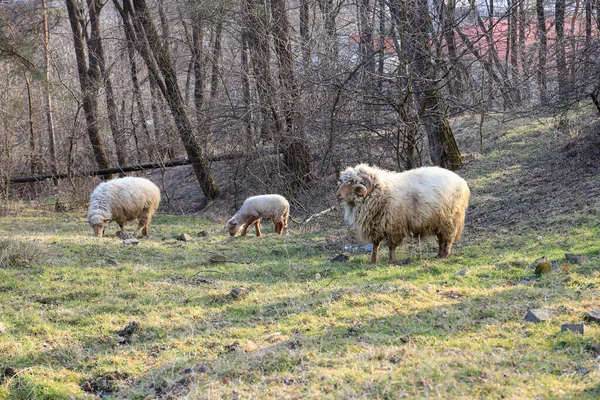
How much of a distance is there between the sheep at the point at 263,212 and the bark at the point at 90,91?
1016cm

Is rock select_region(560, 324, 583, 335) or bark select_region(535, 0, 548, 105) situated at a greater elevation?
bark select_region(535, 0, 548, 105)

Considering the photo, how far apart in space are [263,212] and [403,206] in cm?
515

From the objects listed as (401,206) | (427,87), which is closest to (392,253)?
(401,206)

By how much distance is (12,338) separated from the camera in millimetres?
6398

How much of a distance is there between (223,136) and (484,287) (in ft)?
43.6

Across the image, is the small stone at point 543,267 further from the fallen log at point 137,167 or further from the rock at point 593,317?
the fallen log at point 137,167

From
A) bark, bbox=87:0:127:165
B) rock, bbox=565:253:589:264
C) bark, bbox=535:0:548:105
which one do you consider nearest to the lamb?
rock, bbox=565:253:589:264

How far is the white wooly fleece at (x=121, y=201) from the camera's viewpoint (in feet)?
45.4

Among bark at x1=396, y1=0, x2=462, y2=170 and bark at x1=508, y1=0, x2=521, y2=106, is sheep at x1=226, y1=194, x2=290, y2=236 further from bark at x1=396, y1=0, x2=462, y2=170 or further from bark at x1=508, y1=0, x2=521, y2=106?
bark at x1=508, y1=0, x2=521, y2=106

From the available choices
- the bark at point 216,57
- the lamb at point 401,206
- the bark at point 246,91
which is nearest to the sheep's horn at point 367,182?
the lamb at point 401,206

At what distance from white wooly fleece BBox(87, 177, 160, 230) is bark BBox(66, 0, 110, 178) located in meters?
8.31

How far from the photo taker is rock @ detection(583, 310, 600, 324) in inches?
223

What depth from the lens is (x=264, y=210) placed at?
46.4ft

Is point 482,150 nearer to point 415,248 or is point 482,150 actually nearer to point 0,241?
point 415,248
